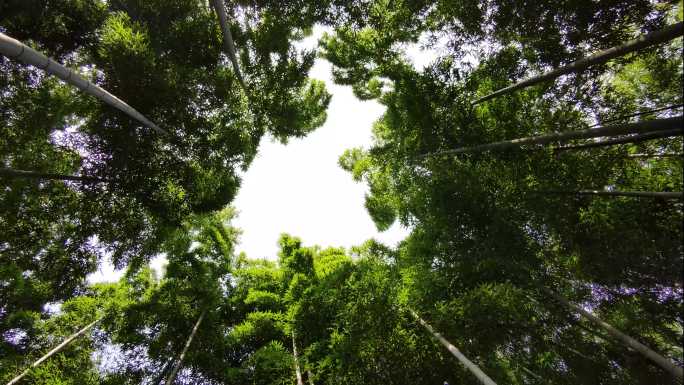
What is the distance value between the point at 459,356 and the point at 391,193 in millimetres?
4218

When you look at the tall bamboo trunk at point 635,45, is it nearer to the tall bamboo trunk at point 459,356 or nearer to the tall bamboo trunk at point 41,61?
the tall bamboo trunk at point 459,356

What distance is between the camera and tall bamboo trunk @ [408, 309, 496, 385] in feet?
12.3

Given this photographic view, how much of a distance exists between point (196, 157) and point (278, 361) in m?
4.07

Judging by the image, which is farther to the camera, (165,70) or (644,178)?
(165,70)

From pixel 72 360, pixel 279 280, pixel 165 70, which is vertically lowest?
pixel 279 280

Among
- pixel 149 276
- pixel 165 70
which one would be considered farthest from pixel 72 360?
pixel 165 70

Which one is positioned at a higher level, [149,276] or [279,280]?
[149,276]

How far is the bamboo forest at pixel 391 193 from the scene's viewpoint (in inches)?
182

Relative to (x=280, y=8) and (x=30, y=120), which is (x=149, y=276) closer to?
(x=30, y=120)

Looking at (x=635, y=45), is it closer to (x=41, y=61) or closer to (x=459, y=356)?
(x=459, y=356)

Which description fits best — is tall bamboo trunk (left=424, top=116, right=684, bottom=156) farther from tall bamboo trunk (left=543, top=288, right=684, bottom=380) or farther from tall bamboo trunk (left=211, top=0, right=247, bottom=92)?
tall bamboo trunk (left=211, top=0, right=247, bottom=92)

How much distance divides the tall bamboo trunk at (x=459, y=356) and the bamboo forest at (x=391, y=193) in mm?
28

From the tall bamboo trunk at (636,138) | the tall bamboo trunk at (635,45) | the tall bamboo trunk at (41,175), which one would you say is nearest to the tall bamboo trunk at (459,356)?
the tall bamboo trunk at (636,138)

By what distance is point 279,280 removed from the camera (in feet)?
26.5
